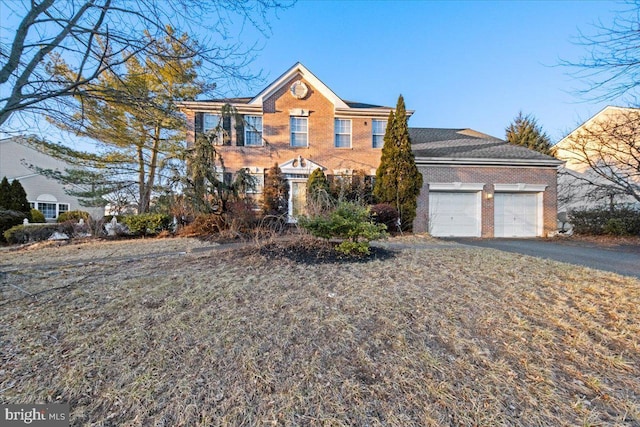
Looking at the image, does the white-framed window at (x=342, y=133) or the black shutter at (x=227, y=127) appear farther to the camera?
the white-framed window at (x=342, y=133)

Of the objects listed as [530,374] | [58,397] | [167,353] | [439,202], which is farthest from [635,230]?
[58,397]

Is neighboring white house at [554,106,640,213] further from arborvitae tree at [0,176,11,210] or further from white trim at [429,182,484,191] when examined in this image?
arborvitae tree at [0,176,11,210]

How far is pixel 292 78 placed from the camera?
44.0 ft

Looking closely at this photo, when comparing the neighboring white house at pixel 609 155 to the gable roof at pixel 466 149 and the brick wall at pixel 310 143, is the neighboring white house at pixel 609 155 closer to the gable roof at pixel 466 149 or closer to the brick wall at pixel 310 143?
the gable roof at pixel 466 149

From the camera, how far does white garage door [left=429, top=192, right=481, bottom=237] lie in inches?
482

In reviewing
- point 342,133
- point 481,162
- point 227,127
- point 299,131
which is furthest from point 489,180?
point 227,127

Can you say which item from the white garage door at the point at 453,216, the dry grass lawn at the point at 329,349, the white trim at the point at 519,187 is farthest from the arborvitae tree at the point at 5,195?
the white trim at the point at 519,187

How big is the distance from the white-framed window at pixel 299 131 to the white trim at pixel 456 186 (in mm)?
6565

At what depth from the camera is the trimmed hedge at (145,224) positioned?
403 inches

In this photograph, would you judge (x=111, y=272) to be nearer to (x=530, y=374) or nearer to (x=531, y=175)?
(x=530, y=374)

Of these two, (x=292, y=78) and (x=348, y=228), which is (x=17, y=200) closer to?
(x=292, y=78)

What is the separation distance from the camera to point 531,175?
1244 cm

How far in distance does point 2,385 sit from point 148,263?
12.4ft

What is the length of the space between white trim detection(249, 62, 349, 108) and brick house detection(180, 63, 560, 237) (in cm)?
5
